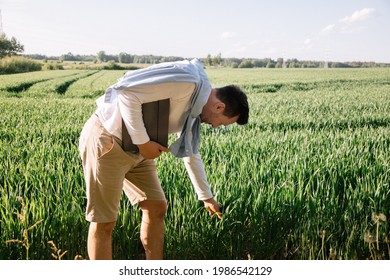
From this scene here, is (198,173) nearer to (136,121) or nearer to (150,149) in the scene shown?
(150,149)

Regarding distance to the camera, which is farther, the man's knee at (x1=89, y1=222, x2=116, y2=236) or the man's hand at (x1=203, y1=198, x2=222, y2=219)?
the man's hand at (x1=203, y1=198, x2=222, y2=219)

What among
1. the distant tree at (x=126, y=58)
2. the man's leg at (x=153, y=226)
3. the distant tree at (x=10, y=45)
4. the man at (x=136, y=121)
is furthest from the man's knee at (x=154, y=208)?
the distant tree at (x=10, y=45)

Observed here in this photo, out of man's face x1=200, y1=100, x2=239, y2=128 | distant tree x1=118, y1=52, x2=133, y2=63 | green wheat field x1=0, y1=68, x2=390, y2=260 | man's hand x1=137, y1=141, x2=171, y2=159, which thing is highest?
distant tree x1=118, y1=52, x2=133, y2=63

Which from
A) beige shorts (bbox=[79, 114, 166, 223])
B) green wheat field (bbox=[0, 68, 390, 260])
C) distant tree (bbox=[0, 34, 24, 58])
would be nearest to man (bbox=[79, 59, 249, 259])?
beige shorts (bbox=[79, 114, 166, 223])

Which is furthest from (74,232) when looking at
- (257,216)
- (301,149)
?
(301,149)

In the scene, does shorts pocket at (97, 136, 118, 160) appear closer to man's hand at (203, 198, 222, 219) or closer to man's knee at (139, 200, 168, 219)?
man's knee at (139, 200, 168, 219)

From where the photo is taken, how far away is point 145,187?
1877 mm

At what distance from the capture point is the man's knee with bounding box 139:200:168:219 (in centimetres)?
190

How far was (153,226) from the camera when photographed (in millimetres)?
1932

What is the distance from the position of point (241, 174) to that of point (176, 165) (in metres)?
0.52

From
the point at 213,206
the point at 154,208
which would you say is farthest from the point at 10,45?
the point at 213,206

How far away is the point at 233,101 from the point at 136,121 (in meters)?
0.42

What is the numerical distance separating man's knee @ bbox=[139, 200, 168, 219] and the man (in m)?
0.16
